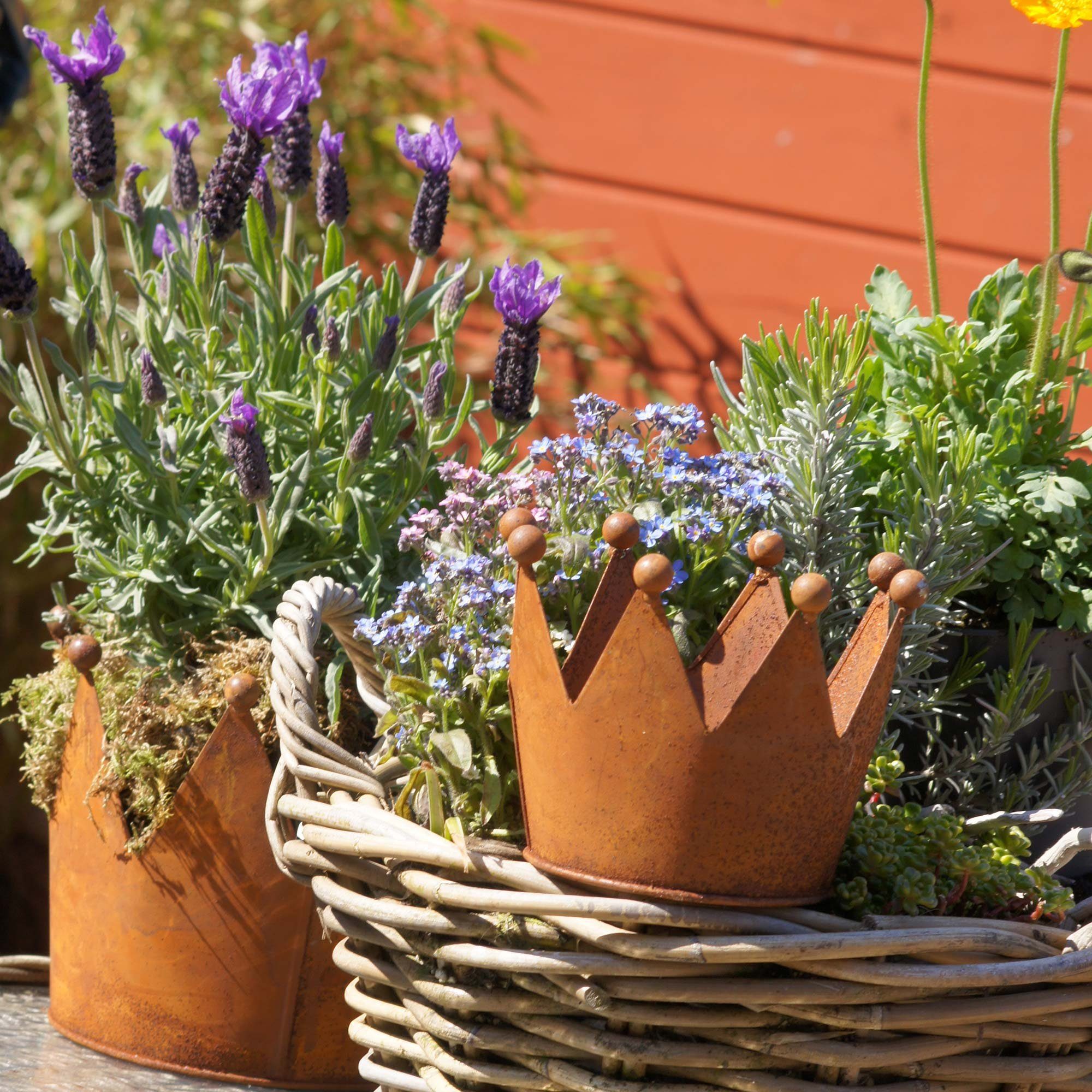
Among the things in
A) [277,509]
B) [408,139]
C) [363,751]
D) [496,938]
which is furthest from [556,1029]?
[408,139]

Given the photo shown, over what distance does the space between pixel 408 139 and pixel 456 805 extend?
55 cm

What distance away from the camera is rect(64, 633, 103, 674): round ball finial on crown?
0.88 metres

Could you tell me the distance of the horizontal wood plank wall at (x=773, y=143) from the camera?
188 cm

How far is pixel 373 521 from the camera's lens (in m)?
0.95

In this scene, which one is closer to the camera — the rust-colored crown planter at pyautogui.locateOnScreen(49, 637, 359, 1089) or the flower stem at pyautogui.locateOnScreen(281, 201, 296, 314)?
the rust-colored crown planter at pyautogui.locateOnScreen(49, 637, 359, 1089)

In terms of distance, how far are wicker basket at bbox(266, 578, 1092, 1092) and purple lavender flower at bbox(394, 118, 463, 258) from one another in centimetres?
51

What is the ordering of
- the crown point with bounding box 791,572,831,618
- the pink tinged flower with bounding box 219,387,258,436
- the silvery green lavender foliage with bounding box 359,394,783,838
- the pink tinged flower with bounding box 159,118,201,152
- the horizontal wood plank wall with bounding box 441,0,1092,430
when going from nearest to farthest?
the crown point with bounding box 791,572,831,618 → the silvery green lavender foliage with bounding box 359,394,783,838 → the pink tinged flower with bounding box 219,387,258,436 → the pink tinged flower with bounding box 159,118,201,152 → the horizontal wood plank wall with bounding box 441,0,1092,430

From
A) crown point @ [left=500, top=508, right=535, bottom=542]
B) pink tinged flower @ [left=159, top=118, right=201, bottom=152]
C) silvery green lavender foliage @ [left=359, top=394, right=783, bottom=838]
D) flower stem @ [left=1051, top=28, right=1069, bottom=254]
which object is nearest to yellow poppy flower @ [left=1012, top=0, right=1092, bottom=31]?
flower stem @ [left=1051, top=28, right=1069, bottom=254]

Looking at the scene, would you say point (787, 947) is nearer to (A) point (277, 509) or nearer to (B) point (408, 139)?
(A) point (277, 509)

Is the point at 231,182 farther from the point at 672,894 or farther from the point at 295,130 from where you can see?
the point at 672,894

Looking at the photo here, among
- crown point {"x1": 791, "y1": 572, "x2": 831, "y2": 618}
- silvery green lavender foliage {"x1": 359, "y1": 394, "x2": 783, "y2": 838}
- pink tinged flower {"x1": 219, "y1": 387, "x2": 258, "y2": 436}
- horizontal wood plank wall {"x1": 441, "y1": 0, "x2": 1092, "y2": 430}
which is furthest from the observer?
horizontal wood plank wall {"x1": 441, "y1": 0, "x2": 1092, "y2": 430}

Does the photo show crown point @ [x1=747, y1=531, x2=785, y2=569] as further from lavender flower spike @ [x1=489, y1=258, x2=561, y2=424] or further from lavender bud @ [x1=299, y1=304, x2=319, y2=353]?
lavender bud @ [x1=299, y1=304, x2=319, y2=353]

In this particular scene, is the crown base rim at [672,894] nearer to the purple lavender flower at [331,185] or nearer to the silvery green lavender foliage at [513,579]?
the silvery green lavender foliage at [513,579]

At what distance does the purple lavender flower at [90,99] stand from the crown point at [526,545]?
1.71ft
